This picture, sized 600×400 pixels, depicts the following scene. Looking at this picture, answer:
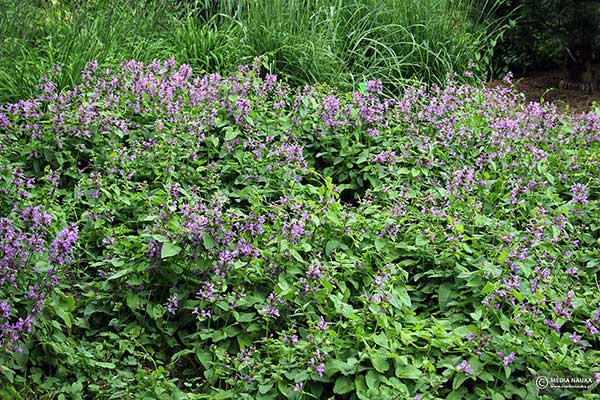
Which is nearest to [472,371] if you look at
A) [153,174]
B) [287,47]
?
[153,174]

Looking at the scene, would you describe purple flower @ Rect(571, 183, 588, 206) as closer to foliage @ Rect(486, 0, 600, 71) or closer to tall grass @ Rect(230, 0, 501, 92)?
tall grass @ Rect(230, 0, 501, 92)

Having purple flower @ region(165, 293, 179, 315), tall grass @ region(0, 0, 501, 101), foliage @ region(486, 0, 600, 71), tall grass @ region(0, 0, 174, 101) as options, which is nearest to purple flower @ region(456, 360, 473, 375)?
purple flower @ region(165, 293, 179, 315)

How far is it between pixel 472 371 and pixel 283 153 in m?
1.63

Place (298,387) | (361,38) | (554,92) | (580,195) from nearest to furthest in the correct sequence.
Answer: (298,387)
(580,195)
(361,38)
(554,92)

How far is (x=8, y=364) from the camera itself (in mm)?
2760

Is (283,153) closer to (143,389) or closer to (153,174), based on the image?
(153,174)

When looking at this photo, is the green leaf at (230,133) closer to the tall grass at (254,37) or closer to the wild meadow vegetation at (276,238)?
the wild meadow vegetation at (276,238)

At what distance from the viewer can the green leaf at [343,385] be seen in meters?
2.74

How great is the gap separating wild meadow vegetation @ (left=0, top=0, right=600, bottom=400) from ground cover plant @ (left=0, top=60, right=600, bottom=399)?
0.04 feet

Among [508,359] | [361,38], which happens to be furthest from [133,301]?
[361,38]

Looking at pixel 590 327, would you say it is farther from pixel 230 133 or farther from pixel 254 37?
pixel 254 37

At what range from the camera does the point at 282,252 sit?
322 cm

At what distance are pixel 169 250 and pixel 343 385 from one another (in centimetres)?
85

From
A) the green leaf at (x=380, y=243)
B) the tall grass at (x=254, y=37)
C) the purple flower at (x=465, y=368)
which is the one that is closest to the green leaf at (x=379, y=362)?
the purple flower at (x=465, y=368)
